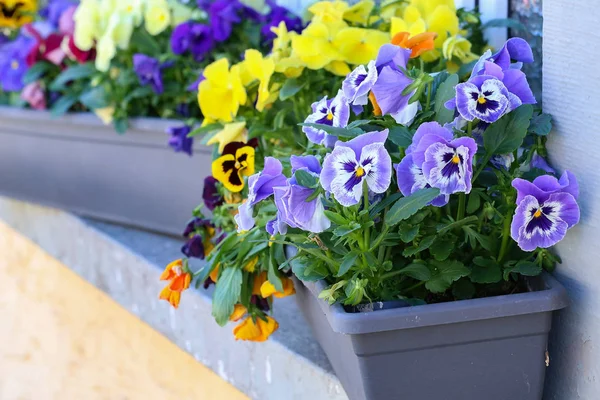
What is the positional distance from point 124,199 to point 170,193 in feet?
0.71

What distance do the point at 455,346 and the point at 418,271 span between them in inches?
3.6

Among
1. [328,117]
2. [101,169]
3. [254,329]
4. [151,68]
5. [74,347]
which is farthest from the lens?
[74,347]

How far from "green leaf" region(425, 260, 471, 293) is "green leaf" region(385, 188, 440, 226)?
0.32 ft

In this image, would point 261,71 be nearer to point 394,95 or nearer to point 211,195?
point 211,195

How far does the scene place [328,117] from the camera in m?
0.98

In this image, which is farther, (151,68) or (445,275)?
(151,68)

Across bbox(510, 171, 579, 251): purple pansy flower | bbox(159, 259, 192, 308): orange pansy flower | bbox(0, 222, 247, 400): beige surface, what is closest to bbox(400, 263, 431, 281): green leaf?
bbox(510, 171, 579, 251): purple pansy flower

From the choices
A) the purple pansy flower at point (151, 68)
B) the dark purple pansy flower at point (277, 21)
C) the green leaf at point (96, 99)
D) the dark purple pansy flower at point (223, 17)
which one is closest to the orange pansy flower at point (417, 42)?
the dark purple pansy flower at point (277, 21)

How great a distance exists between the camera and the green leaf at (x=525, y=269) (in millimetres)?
884

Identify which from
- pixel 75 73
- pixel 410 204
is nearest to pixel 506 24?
pixel 410 204

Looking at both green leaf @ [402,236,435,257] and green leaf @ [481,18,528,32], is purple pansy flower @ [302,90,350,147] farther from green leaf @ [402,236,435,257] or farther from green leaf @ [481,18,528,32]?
green leaf @ [481,18,528,32]

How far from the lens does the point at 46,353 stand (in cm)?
221

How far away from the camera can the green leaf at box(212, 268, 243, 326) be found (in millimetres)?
1070

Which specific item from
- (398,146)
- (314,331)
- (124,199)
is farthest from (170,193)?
(398,146)
